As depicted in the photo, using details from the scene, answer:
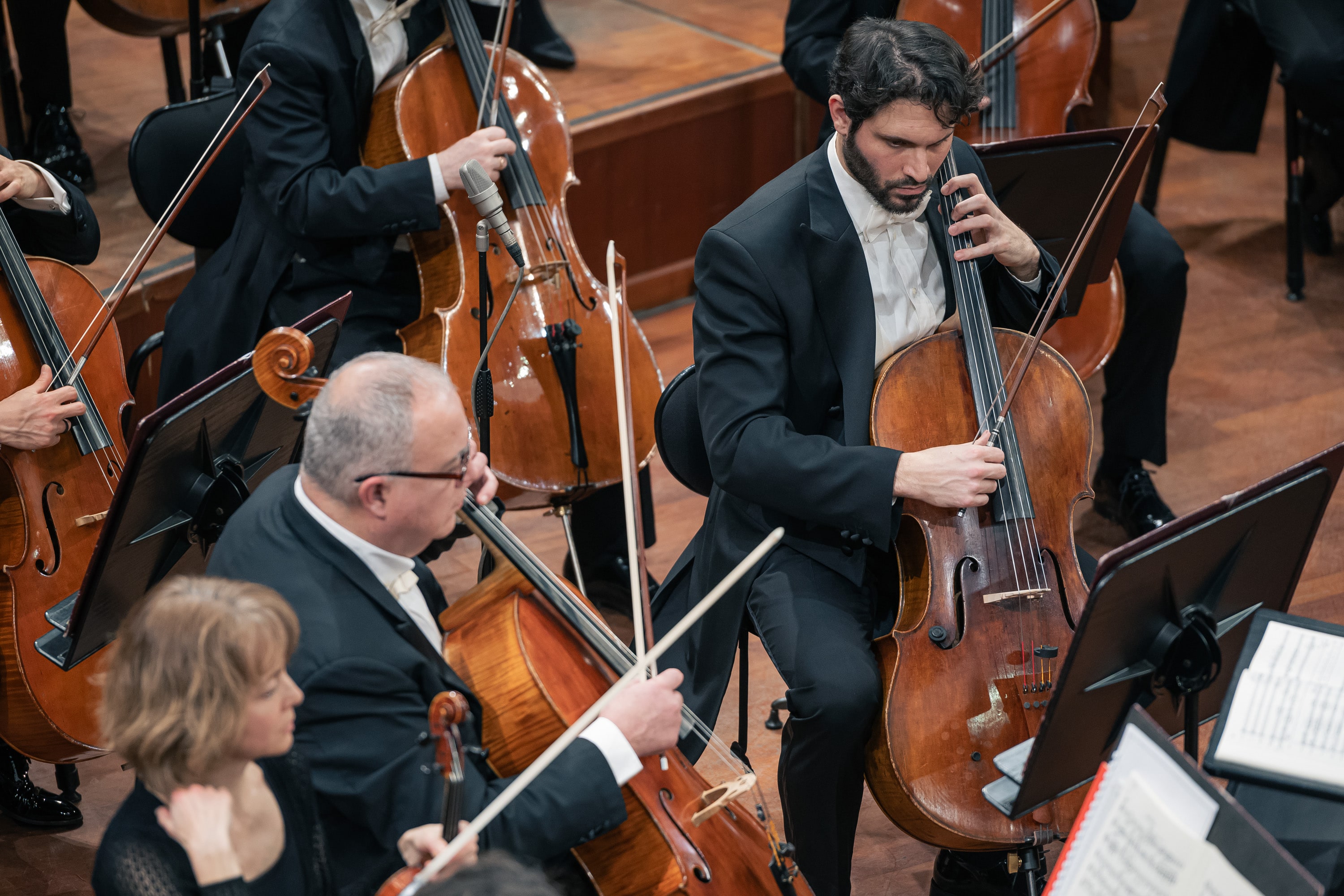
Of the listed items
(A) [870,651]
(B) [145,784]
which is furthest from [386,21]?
(B) [145,784]

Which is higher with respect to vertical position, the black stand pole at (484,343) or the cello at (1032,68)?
the cello at (1032,68)

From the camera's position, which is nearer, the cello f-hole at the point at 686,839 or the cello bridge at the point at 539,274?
the cello f-hole at the point at 686,839

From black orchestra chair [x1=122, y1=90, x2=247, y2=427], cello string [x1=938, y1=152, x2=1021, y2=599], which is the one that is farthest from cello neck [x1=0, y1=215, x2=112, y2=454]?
cello string [x1=938, y1=152, x2=1021, y2=599]

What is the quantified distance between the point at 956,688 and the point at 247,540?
3.22 feet

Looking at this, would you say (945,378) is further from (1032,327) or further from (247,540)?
(247,540)

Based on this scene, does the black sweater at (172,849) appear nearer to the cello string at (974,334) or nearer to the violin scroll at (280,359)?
the violin scroll at (280,359)

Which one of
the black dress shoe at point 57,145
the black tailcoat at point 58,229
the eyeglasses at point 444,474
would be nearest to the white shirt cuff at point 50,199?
the black tailcoat at point 58,229

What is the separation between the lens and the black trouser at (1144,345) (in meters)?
3.23

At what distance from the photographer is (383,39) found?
278cm

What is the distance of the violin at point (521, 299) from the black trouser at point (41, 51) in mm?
1408

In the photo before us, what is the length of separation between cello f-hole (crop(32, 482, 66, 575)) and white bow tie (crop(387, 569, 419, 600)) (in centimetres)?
80

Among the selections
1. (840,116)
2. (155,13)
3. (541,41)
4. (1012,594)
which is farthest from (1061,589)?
(541,41)

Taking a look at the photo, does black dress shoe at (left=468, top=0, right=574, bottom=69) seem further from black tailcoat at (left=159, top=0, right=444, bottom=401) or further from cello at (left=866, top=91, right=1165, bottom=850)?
cello at (left=866, top=91, right=1165, bottom=850)

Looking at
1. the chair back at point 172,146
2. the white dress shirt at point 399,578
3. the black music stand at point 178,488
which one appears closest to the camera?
the white dress shirt at point 399,578
